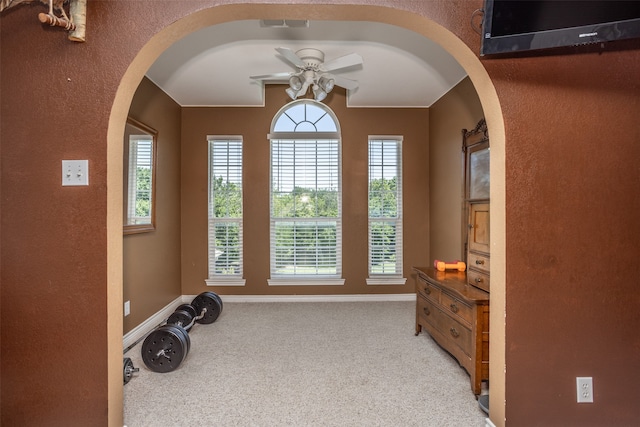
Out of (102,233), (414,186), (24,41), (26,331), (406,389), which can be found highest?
(24,41)

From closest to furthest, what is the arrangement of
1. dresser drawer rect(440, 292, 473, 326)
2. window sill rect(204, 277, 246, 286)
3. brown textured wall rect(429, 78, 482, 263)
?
dresser drawer rect(440, 292, 473, 326), brown textured wall rect(429, 78, 482, 263), window sill rect(204, 277, 246, 286)

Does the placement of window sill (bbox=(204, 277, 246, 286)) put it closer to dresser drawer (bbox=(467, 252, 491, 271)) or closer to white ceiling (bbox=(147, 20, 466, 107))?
white ceiling (bbox=(147, 20, 466, 107))

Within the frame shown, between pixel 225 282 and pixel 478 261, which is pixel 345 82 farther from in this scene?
pixel 225 282

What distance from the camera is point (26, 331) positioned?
166 centimetres

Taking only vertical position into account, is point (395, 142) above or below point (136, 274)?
above

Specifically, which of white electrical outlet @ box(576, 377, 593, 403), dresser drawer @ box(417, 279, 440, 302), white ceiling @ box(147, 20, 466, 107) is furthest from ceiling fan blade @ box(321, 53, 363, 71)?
white electrical outlet @ box(576, 377, 593, 403)

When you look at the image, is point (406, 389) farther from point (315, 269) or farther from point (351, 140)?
point (351, 140)

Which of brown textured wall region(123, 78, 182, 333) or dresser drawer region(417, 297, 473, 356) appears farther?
brown textured wall region(123, 78, 182, 333)

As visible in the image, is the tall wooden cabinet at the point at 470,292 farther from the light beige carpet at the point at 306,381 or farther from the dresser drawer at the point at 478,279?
the light beige carpet at the point at 306,381

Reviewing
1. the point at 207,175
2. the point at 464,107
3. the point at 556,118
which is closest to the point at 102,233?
the point at 556,118

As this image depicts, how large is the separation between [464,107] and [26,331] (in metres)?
4.02

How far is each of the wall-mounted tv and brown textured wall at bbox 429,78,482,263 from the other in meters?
1.89

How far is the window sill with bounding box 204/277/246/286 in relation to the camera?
4.65 meters

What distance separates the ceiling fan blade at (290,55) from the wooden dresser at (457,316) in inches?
87.5
